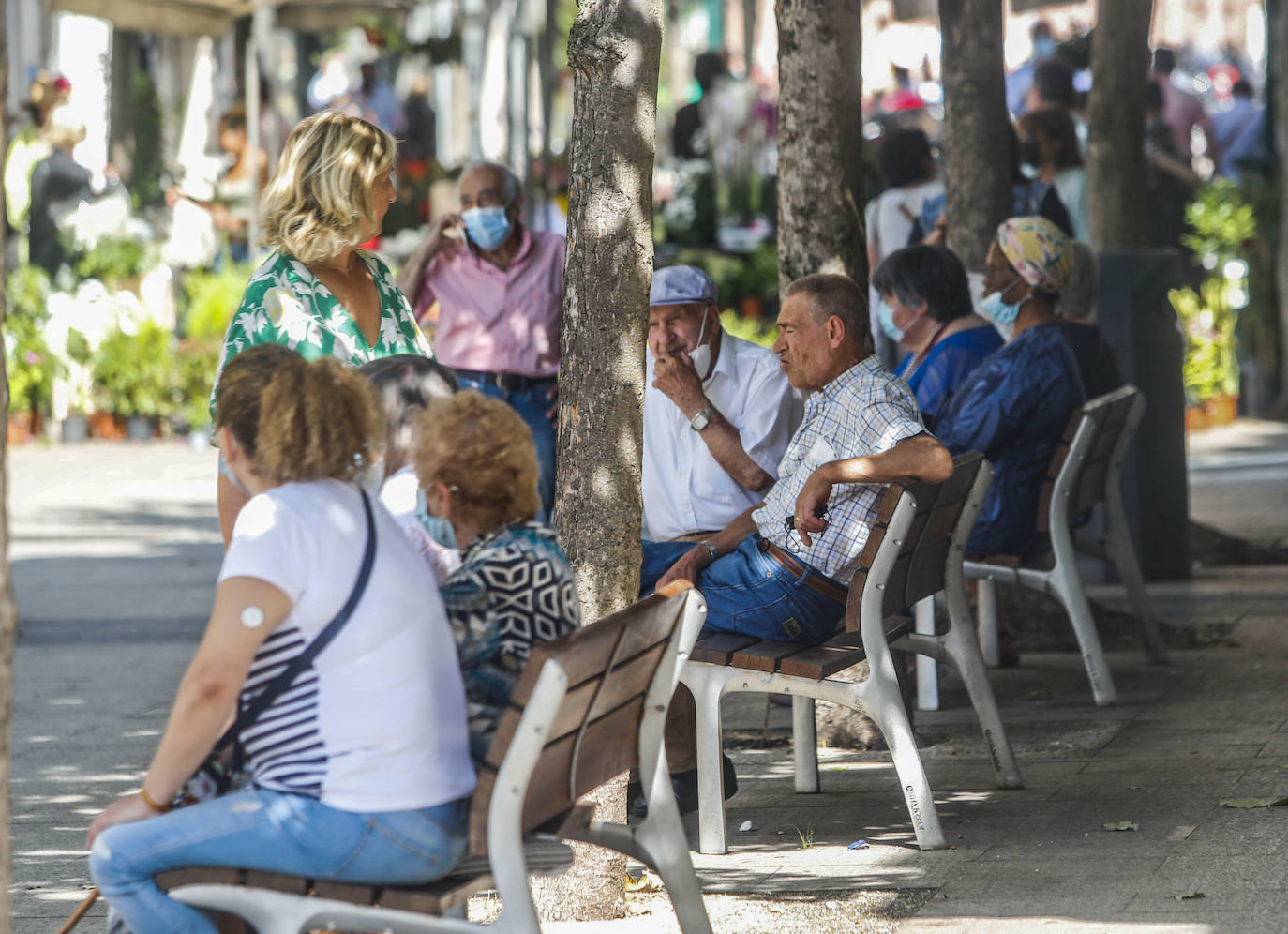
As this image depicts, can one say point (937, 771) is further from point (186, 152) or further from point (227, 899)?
point (186, 152)

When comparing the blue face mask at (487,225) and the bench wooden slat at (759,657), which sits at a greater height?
the blue face mask at (487,225)

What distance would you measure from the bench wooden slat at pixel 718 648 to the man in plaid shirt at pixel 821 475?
0.06 m

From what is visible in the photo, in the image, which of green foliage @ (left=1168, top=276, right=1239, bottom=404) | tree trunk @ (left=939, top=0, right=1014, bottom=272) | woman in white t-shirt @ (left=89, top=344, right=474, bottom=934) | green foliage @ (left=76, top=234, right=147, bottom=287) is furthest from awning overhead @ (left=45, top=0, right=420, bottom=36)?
woman in white t-shirt @ (left=89, top=344, right=474, bottom=934)

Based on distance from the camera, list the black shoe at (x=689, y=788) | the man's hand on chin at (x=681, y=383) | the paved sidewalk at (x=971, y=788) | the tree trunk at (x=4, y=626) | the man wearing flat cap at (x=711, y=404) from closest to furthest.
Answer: the tree trunk at (x=4, y=626)
the paved sidewalk at (x=971, y=788)
the black shoe at (x=689, y=788)
the man's hand on chin at (x=681, y=383)
the man wearing flat cap at (x=711, y=404)

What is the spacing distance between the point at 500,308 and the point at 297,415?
4601 mm

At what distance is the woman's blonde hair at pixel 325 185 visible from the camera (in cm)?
Answer: 459

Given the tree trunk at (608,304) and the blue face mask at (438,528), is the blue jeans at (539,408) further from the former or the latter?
the blue face mask at (438,528)

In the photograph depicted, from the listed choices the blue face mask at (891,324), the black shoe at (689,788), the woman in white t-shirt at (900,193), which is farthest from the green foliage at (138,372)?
the black shoe at (689,788)

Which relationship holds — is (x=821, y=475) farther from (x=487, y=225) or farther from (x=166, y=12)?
(x=166, y=12)

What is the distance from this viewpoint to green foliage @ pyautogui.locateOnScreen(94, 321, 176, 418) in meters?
14.7

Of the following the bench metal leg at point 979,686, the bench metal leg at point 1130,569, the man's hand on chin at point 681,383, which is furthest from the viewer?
the bench metal leg at point 1130,569

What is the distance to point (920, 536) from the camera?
5008 millimetres

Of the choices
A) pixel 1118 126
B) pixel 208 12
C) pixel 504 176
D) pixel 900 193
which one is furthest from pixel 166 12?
pixel 504 176

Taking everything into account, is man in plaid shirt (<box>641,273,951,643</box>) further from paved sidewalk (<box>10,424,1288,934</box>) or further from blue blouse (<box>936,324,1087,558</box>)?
blue blouse (<box>936,324,1087,558</box>)
